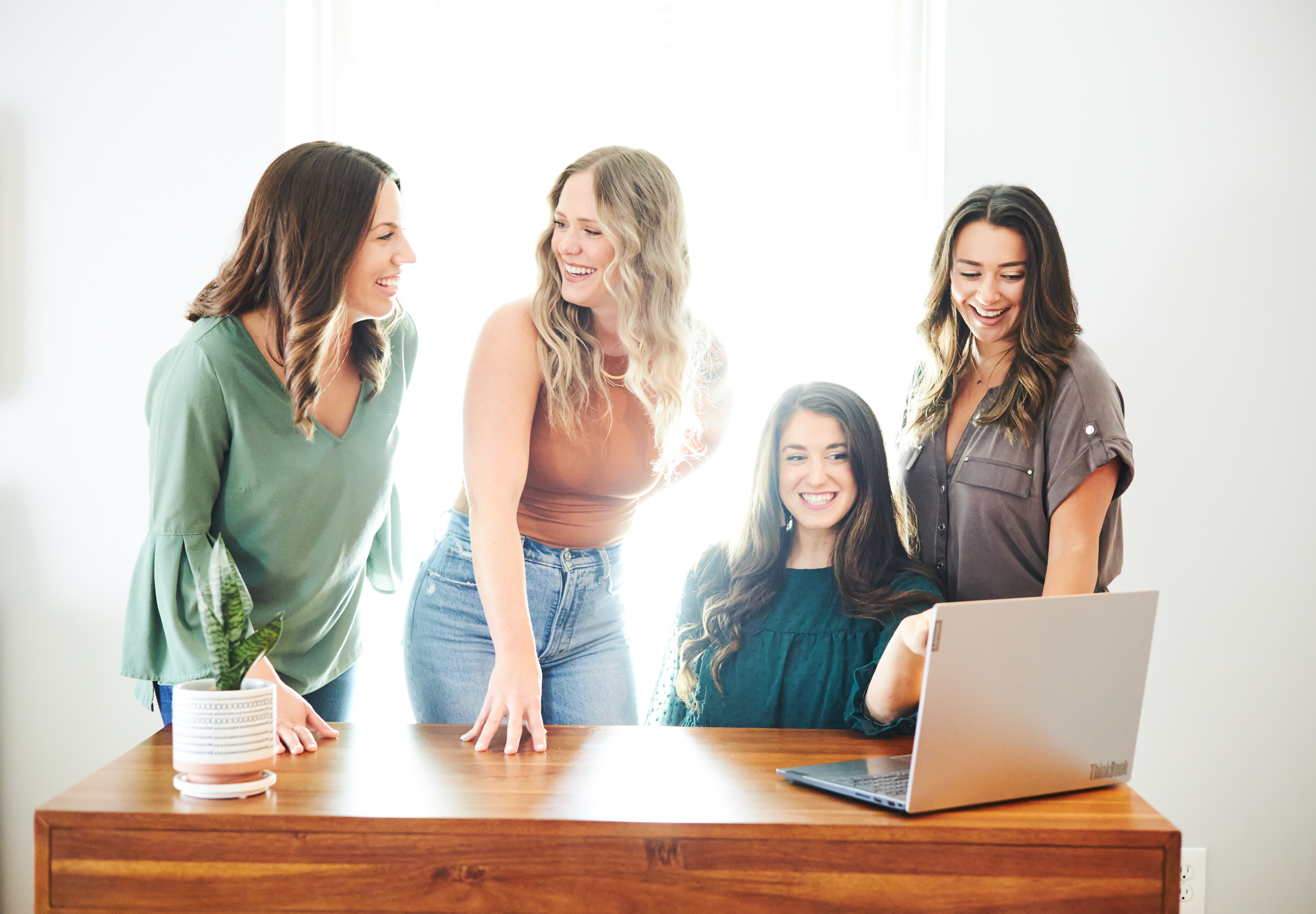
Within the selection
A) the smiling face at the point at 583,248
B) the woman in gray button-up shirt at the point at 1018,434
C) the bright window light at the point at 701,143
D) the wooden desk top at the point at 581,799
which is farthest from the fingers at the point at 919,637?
the bright window light at the point at 701,143

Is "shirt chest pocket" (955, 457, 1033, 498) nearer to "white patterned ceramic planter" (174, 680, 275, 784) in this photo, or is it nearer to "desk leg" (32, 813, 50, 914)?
"white patterned ceramic planter" (174, 680, 275, 784)

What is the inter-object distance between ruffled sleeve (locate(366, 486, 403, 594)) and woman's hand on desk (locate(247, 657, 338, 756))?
1.49ft

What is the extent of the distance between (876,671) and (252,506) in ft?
3.28

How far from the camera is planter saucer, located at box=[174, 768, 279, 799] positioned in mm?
1125

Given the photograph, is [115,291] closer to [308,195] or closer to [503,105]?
[503,105]

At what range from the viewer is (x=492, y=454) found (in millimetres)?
1584

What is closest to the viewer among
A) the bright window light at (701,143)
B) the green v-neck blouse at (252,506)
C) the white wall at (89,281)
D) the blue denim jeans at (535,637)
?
the green v-neck blouse at (252,506)

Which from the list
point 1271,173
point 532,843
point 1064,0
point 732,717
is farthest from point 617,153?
point 1271,173

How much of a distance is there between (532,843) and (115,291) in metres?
2.13

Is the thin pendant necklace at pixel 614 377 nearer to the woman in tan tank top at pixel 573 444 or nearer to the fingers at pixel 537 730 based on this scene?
the woman in tan tank top at pixel 573 444

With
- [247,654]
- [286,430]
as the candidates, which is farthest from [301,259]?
[247,654]

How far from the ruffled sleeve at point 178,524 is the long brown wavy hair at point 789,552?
814 millimetres

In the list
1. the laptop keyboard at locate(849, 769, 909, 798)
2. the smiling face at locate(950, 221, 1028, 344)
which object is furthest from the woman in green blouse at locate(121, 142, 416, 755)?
the smiling face at locate(950, 221, 1028, 344)

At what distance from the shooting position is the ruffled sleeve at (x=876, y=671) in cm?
144
